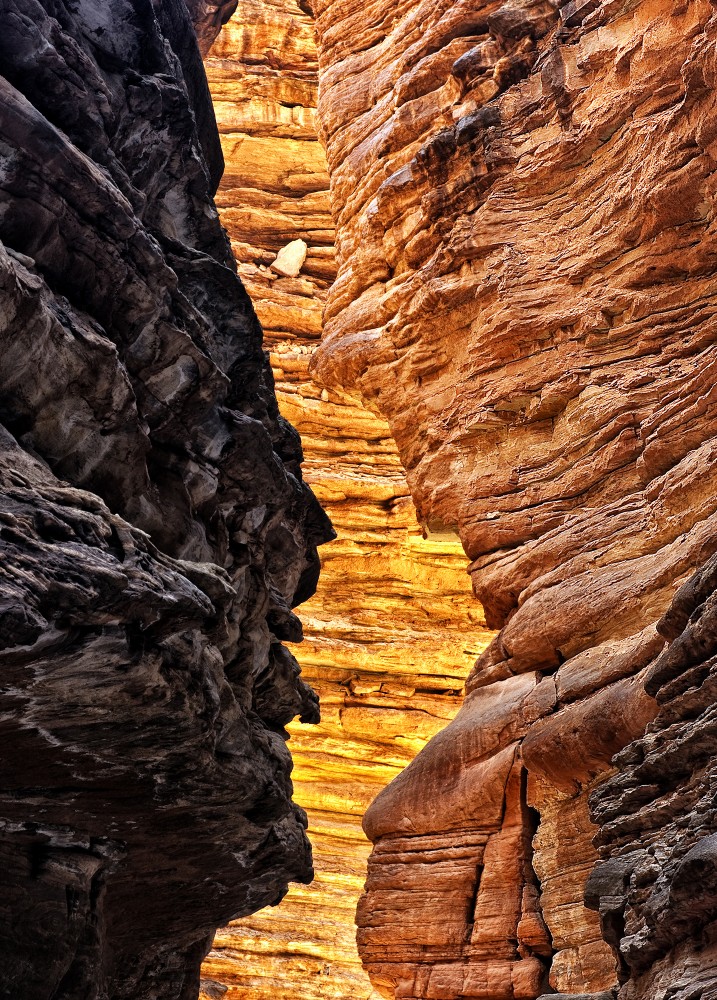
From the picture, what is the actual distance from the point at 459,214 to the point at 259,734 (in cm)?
1441

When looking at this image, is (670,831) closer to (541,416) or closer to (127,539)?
(127,539)

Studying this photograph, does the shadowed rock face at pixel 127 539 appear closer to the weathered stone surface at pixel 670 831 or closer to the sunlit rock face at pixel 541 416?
the weathered stone surface at pixel 670 831

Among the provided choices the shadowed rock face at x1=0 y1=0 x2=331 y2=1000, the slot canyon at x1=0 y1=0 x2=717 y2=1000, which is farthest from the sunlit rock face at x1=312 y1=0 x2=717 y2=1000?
the shadowed rock face at x1=0 y1=0 x2=331 y2=1000

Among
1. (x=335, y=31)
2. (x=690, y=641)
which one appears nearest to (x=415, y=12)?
(x=335, y=31)

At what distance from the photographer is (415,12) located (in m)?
26.7

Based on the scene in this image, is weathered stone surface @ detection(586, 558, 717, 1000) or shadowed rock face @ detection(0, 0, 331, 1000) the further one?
weathered stone surface @ detection(586, 558, 717, 1000)

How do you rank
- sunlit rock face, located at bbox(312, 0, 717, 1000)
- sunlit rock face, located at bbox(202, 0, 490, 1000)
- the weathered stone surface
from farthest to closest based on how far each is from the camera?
sunlit rock face, located at bbox(202, 0, 490, 1000), sunlit rock face, located at bbox(312, 0, 717, 1000), the weathered stone surface

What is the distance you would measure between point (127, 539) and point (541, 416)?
13.4 m

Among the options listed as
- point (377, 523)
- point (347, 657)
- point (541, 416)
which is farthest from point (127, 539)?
point (377, 523)

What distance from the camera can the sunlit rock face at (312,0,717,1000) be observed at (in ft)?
50.0

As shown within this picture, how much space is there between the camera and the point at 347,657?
3066 centimetres

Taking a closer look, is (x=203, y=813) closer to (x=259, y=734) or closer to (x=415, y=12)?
(x=259, y=734)

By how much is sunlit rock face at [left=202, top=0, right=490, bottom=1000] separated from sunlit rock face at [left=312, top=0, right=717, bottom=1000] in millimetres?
5910

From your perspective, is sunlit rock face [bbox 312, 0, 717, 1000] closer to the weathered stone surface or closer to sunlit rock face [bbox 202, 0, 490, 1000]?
the weathered stone surface
